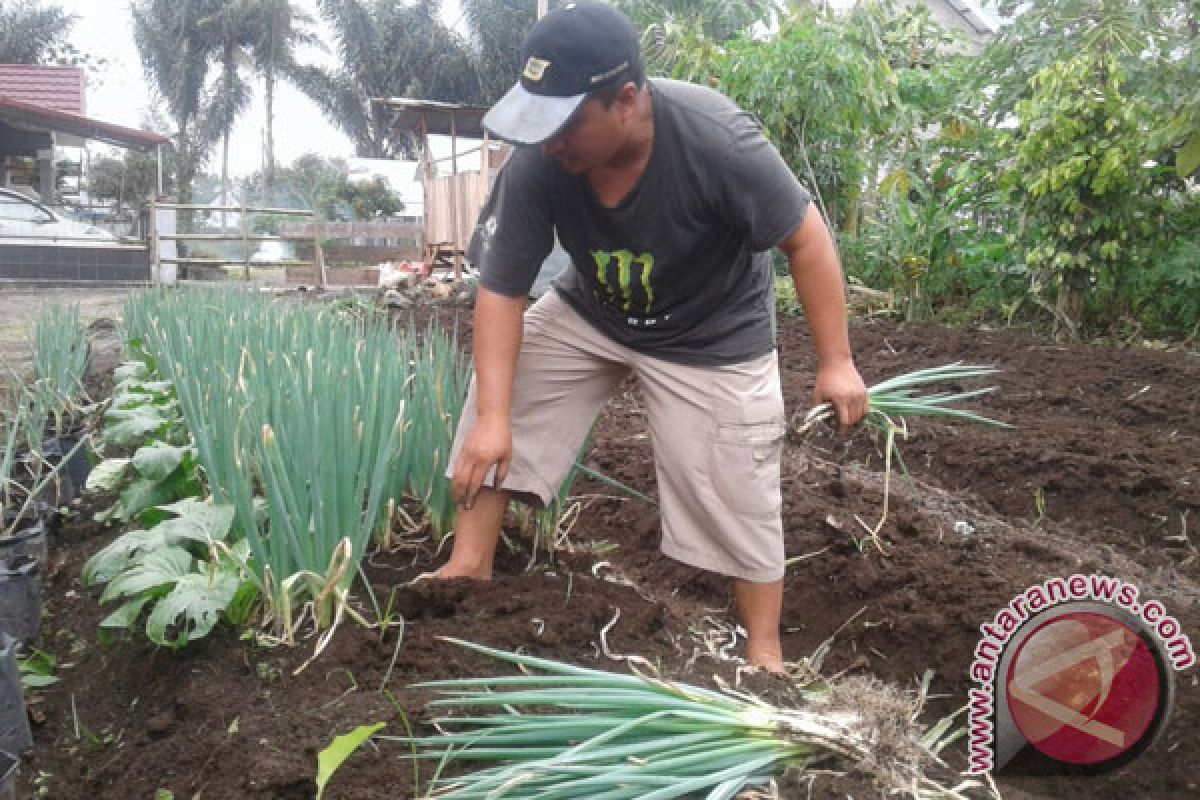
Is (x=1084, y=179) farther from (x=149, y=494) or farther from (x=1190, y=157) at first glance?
(x=149, y=494)

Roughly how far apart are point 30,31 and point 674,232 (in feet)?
114

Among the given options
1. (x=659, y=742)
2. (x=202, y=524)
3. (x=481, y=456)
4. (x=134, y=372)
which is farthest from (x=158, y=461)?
(x=134, y=372)

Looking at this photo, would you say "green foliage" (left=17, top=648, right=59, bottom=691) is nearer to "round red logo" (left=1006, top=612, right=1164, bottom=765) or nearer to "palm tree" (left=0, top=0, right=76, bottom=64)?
"round red logo" (left=1006, top=612, right=1164, bottom=765)

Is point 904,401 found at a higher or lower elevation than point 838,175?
lower

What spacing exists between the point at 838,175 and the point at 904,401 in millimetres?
6093

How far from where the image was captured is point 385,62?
32.4m

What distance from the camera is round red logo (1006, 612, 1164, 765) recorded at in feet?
3.92

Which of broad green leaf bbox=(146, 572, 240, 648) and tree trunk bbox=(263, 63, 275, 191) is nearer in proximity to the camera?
broad green leaf bbox=(146, 572, 240, 648)

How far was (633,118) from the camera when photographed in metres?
1.72

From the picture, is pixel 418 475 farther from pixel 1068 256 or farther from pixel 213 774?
pixel 1068 256

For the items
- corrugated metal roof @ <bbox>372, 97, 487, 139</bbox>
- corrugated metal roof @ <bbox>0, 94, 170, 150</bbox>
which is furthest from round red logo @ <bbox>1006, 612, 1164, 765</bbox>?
corrugated metal roof @ <bbox>0, 94, 170, 150</bbox>

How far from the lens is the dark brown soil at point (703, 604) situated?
4.79 feet

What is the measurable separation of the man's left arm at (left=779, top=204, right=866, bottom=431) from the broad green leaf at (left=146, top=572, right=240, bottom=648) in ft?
3.45

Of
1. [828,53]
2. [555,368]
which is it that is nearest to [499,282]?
[555,368]
